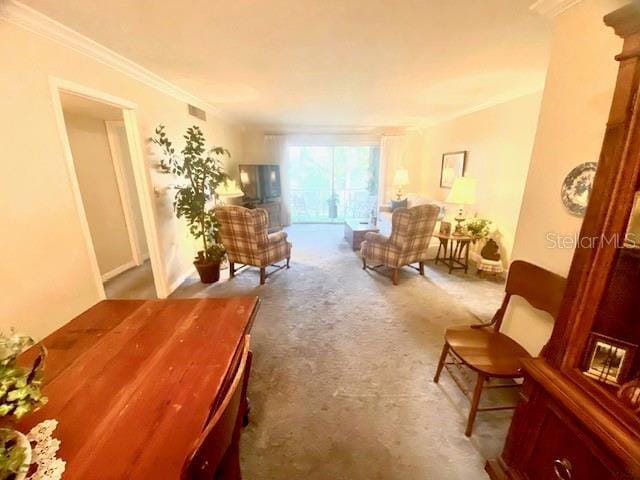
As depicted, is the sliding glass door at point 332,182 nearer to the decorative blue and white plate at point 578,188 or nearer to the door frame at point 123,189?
the door frame at point 123,189

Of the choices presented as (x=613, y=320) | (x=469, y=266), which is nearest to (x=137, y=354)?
(x=613, y=320)

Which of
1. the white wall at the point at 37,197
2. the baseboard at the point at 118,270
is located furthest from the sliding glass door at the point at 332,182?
the white wall at the point at 37,197

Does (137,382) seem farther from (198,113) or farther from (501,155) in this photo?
(501,155)

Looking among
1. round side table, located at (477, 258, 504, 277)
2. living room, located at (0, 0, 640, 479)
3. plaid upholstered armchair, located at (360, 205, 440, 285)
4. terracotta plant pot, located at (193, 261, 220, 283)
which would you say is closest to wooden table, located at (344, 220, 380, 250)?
living room, located at (0, 0, 640, 479)

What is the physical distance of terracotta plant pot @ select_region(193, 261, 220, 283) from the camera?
3.32m

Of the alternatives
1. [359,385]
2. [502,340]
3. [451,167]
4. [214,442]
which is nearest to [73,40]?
[214,442]

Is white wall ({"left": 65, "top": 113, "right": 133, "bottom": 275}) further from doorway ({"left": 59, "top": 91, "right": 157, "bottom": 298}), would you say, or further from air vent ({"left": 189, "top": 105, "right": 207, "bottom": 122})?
air vent ({"left": 189, "top": 105, "right": 207, "bottom": 122})

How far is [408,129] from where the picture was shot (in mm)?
6129

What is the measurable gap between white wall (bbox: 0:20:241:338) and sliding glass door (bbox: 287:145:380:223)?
4.71 metres

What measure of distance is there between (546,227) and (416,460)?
1.48 m

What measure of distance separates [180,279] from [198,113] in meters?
2.39

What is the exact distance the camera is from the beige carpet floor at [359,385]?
1372 mm

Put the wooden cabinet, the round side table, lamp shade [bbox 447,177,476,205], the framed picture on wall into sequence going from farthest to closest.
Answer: the framed picture on wall
the round side table
lamp shade [bbox 447,177,476,205]
the wooden cabinet

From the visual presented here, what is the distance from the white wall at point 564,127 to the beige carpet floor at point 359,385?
0.75 metres
